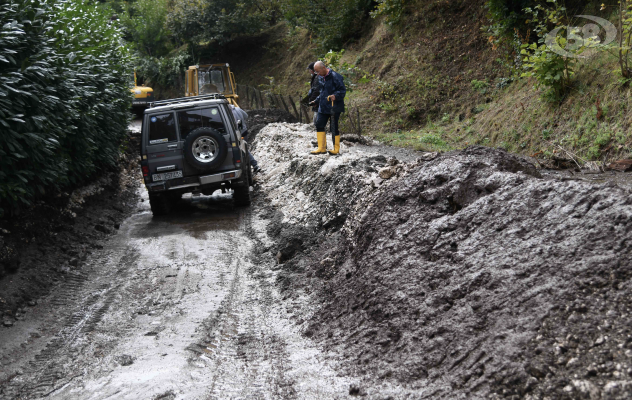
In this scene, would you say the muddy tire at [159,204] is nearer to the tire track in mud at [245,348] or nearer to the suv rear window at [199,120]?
the suv rear window at [199,120]

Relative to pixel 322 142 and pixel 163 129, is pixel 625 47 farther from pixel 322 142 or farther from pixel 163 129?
pixel 163 129

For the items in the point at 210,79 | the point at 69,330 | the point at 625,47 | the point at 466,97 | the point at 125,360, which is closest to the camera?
the point at 125,360

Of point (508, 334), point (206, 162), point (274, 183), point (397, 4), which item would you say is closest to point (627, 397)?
point (508, 334)

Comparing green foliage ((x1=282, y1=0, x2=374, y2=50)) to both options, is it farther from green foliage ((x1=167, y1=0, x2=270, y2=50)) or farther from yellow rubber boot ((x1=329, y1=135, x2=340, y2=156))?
yellow rubber boot ((x1=329, y1=135, x2=340, y2=156))

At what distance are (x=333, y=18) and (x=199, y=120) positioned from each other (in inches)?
743

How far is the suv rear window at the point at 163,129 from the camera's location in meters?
10.7

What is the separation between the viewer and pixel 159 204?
11.1 meters

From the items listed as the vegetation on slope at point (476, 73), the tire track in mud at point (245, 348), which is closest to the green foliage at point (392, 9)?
the vegetation on slope at point (476, 73)

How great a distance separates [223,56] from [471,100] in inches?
1192

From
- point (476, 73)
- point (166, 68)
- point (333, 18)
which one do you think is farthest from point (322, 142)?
point (166, 68)

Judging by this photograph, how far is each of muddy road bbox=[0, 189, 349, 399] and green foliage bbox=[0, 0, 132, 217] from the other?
4.83 feet

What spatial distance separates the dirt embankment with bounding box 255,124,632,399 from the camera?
311 centimetres

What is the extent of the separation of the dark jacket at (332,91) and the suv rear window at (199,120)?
2049mm

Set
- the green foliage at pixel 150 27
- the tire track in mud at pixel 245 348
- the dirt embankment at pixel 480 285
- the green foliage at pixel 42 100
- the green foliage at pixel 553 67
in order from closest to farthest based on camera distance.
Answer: the dirt embankment at pixel 480 285, the tire track in mud at pixel 245 348, the green foliage at pixel 42 100, the green foliage at pixel 553 67, the green foliage at pixel 150 27
